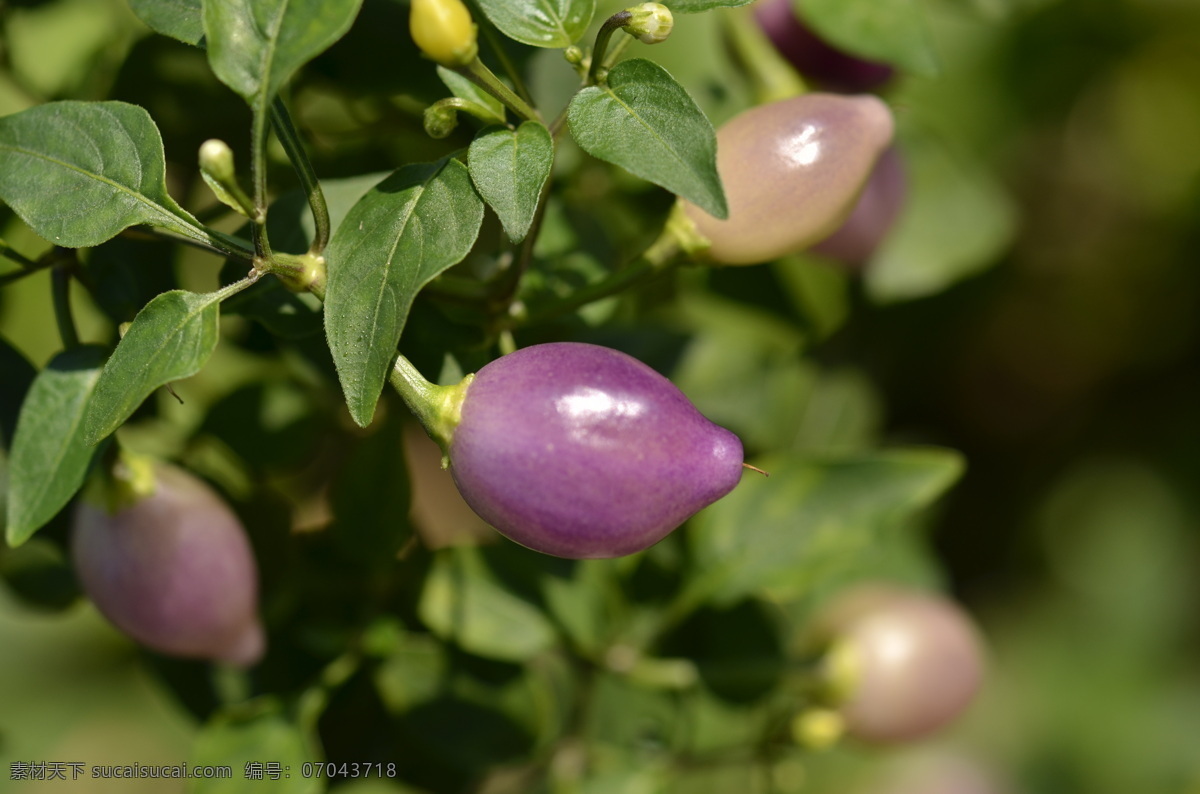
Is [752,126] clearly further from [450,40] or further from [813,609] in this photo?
[813,609]

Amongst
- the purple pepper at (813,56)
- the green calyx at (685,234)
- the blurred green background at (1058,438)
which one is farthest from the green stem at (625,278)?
the blurred green background at (1058,438)

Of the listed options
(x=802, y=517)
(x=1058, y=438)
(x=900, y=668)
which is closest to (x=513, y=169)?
(x=802, y=517)

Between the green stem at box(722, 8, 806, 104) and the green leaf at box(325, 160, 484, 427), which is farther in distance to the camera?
the green stem at box(722, 8, 806, 104)

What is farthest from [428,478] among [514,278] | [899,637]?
[514,278]

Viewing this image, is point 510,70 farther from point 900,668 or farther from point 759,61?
point 900,668

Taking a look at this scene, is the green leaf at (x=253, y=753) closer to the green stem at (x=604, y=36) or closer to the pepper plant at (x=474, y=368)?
the pepper plant at (x=474, y=368)

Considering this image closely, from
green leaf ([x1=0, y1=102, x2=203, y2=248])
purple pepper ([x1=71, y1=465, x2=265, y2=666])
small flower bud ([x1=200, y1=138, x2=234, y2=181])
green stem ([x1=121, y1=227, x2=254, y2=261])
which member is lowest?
purple pepper ([x1=71, y1=465, x2=265, y2=666])

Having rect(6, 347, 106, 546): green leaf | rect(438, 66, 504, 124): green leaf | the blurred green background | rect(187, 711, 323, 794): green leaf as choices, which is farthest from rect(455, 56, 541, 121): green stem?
the blurred green background

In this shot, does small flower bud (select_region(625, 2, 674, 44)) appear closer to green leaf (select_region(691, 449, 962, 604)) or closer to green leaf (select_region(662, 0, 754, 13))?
green leaf (select_region(662, 0, 754, 13))
